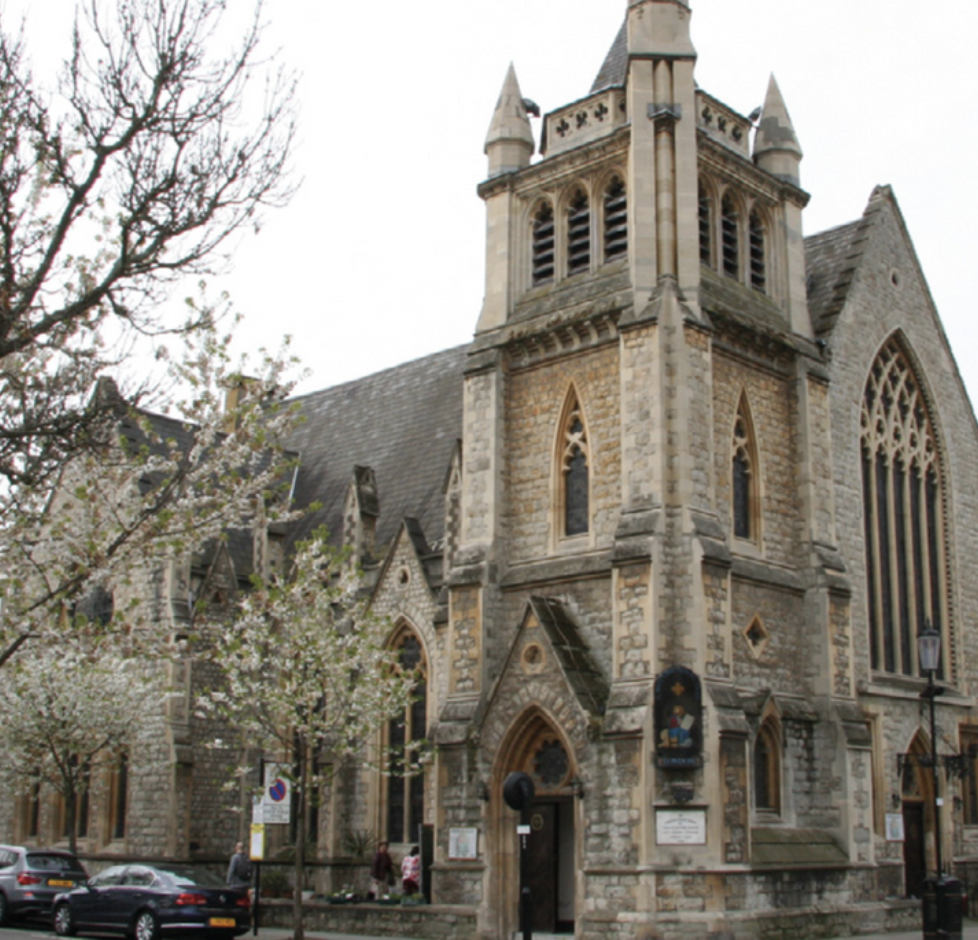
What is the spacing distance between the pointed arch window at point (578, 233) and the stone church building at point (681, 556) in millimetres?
79

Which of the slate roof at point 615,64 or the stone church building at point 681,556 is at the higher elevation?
the slate roof at point 615,64

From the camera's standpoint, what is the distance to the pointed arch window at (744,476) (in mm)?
23688

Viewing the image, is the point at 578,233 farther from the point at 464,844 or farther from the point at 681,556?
the point at 464,844

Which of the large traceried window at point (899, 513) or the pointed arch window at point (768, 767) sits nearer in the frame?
the pointed arch window at point (768, 767)

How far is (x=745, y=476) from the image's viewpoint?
2405cm

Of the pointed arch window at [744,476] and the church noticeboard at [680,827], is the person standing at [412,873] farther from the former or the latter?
the pointed arch window at [744,476]

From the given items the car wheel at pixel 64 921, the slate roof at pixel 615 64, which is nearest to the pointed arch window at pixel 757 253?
the slate roof at pixel 615 64

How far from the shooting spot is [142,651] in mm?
13289

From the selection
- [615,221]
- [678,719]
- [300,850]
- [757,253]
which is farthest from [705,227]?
[300,850]

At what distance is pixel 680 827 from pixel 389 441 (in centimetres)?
1747

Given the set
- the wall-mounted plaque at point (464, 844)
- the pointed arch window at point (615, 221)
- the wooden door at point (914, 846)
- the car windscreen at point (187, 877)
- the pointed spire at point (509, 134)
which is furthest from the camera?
the pointed spire at point (509, 134)

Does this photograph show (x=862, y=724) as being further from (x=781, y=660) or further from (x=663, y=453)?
(x=663, y=453)

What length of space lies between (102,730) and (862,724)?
53.1ft

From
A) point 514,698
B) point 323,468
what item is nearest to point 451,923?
point 514,698
